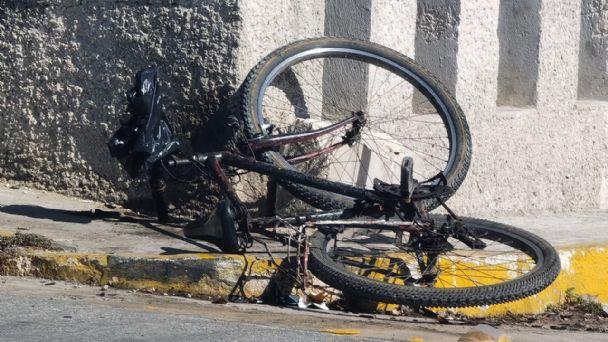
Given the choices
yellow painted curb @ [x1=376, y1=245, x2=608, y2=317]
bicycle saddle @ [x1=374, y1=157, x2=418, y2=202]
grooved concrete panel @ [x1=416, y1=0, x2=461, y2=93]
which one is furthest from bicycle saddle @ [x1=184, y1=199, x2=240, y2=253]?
grooved concrete panel @ [x1=416, y1=0, x2=461, y2=93]

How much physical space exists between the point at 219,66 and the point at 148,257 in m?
1.50

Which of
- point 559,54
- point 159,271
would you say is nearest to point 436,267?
point 159,271

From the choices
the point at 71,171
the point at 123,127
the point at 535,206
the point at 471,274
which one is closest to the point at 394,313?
the point at 471,274

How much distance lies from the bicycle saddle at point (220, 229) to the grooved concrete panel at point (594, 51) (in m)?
4.25

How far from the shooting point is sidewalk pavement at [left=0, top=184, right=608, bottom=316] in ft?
17.4

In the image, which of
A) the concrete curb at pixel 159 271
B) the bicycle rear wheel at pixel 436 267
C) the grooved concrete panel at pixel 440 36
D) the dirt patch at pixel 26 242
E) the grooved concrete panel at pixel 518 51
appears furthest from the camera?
the grooved concrete panel at pixel 518 51

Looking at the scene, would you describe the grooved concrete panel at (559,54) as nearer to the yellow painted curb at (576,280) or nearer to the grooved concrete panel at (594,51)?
the grooved concrete panel at (594,51)

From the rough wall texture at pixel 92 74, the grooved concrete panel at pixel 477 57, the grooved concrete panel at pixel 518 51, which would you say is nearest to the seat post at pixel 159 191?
the rough wall texture at pixel 92 74

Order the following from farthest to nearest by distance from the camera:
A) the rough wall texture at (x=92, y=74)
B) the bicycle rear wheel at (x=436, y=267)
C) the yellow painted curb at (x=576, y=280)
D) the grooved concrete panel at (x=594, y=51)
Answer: the grooved concrete panel at (x=594, y=51)
the rough wall texture at (x=92, y=74)
the yellow painted curb at (x=576, y=280)
the bicycle rear wheel at (x=436, y=267)

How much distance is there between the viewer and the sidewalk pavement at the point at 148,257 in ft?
17.4

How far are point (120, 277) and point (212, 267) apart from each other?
1.34 feet

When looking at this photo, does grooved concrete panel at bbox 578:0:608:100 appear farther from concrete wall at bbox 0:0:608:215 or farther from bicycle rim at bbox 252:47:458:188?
bicycle rim at bbox 252:47:458:188

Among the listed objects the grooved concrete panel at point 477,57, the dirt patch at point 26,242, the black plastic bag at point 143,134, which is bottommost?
the dirt patch at point 26,242

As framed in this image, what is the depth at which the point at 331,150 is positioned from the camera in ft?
20.9
